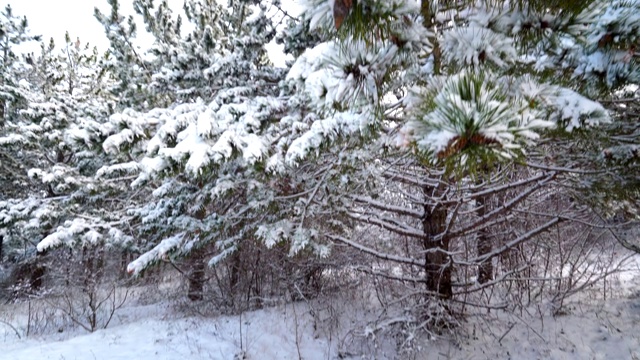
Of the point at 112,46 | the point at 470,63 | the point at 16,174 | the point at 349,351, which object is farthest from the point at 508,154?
the point at 16,174

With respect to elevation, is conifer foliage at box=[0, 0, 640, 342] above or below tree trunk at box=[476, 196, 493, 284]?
above

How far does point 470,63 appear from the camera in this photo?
144cm

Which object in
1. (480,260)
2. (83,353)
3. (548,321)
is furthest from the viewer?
(548,321)

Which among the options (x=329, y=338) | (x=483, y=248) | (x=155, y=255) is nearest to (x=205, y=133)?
(x=155, y=255)

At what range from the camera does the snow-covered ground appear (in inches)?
182

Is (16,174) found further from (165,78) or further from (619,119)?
(619,119)

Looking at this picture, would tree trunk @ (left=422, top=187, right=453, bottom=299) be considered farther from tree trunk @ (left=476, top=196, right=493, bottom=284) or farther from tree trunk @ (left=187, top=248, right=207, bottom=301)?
tree trunk @ (left=187, top=248, right=207, bottom=301)

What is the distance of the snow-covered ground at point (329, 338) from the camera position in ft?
15.2

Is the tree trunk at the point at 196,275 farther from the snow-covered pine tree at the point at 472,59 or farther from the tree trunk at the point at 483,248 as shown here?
the snow-covered pine tree at the point at 472,59

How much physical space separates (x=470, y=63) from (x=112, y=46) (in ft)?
21.9

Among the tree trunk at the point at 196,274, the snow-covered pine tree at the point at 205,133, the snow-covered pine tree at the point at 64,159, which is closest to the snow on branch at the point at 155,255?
→ the snow-covered pine tree at the point at 205,133

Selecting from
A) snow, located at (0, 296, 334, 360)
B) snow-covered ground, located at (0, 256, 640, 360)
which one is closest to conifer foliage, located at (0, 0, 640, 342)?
snow-covered ground, located at (0, 256, 640, 360)

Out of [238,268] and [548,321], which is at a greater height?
[238,268]

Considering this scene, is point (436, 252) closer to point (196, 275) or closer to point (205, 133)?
point (205, 133)
